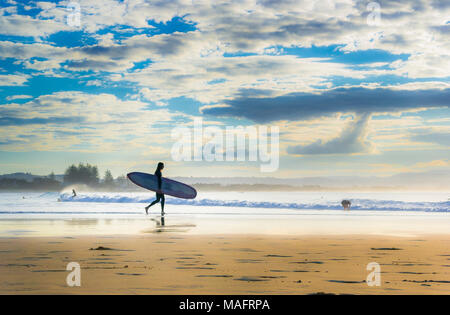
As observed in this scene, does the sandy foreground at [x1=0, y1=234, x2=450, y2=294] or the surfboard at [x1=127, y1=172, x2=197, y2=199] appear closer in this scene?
the sandy foreground at [x1=0, y1=234, x2=450, y2=294]

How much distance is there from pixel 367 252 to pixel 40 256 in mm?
6799

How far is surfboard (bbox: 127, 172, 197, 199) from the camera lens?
25.6m

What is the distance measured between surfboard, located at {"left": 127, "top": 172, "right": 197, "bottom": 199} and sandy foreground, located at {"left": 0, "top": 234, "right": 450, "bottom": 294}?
12.6m

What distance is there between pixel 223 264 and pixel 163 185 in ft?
60.1

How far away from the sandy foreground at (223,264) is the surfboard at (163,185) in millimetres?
12604

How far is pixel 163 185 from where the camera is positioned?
26.5 m

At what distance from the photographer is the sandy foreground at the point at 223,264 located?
6.47 metres

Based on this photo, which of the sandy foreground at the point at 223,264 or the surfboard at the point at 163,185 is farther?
the surfboard at the point at 163,185

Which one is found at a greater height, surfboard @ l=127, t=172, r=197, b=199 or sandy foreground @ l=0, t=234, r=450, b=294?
surfboard @ l=127, t=172, r=197, b=199

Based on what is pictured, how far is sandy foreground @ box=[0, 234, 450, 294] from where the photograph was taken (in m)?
6.47

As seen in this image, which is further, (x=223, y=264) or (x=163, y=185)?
(x=163, y=185)

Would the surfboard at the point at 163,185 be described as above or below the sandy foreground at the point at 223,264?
above
